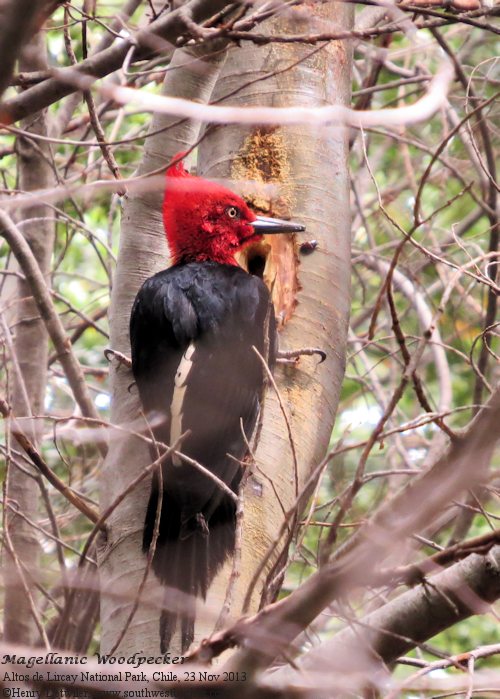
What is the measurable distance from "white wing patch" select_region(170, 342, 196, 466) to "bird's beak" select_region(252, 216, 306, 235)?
0.57 meters

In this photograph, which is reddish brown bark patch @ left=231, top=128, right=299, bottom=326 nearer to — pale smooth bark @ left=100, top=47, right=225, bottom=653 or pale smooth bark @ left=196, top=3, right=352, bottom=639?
pale smooth bark @ left=196, top=3, right=352, bottom=639

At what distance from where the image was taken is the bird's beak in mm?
3270

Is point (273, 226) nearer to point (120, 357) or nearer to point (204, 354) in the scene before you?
point (204, 354)

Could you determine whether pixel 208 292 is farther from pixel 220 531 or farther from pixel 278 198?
pixel 220 531

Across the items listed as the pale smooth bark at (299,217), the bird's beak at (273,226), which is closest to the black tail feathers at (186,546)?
the pale smooth bark at (299,217)

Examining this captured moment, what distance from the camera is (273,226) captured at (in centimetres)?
337

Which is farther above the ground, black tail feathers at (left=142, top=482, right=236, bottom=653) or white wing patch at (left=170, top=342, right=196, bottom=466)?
white wing patch at (left=170, top=342, right=196, bottom=466)

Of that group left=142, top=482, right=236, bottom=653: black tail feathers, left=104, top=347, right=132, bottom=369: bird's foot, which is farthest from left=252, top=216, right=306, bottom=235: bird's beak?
left=142, top=482, right=236, bottom=653: black tail feathers

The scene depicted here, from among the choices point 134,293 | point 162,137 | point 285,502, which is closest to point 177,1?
point 162,137

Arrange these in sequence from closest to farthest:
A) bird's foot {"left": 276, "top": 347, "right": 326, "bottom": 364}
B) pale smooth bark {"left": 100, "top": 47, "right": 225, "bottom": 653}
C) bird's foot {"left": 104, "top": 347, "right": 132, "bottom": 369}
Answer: pale smooth bark {"left": 100, "top": 47, "right": 225, "bottom": 653} < bird's foot {"left": 276, "top": 347, "right": 326, "bottom": 364} < bird's foot {"left": 104, "top": 347, "right": 132, "bottom": 369}

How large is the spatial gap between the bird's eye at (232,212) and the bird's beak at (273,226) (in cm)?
12

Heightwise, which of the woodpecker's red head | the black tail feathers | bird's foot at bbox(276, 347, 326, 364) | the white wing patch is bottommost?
the black tail feathers

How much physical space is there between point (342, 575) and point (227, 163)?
89.6 inches

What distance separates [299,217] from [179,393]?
2.65 ft
